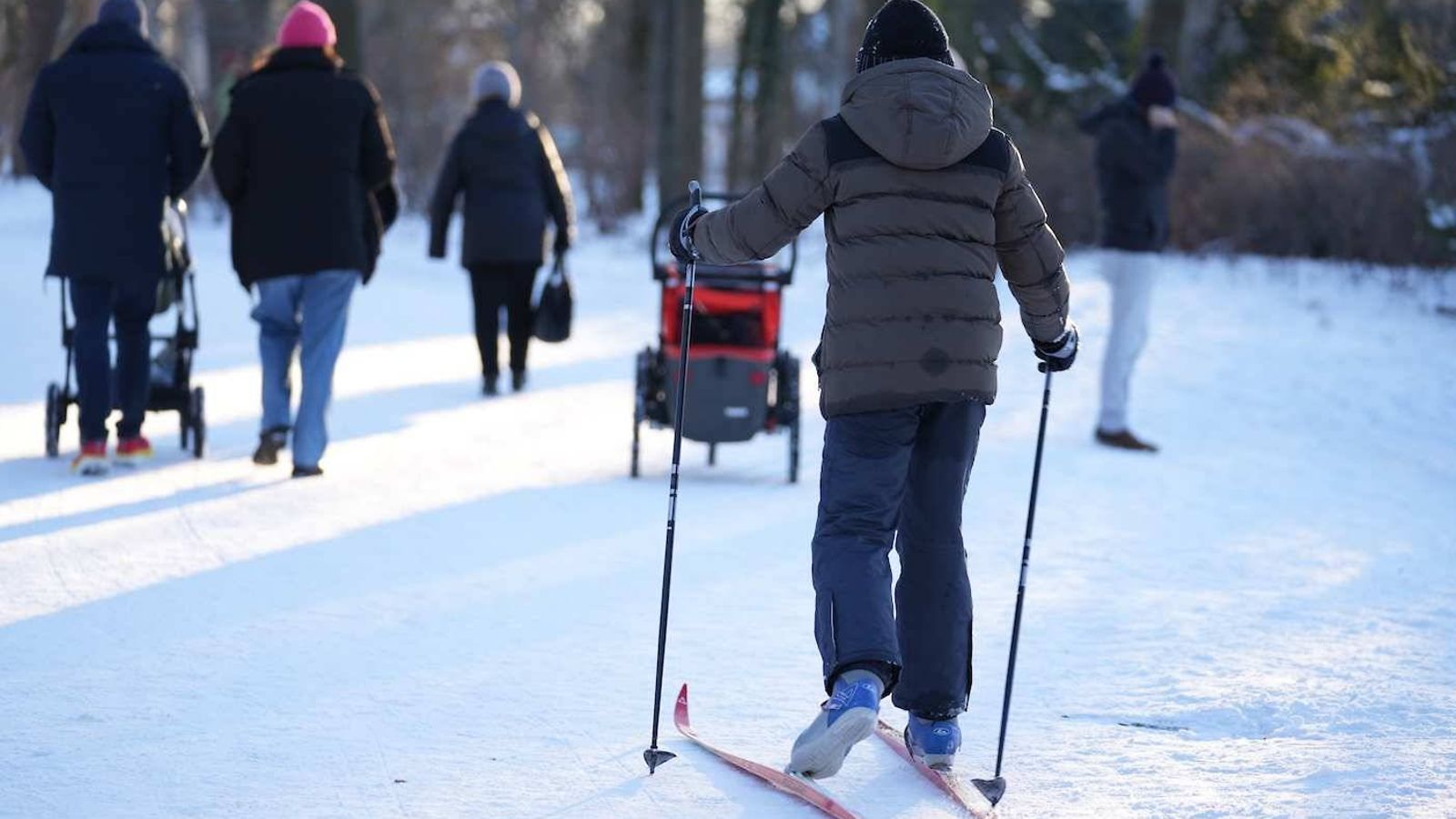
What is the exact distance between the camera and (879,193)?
14.9 feet

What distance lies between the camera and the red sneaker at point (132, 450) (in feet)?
29.6

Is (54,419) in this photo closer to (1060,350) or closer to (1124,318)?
(1124,318)

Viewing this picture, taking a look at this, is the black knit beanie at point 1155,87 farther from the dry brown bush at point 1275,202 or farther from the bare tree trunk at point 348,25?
the bare tree trunk at point 348,25

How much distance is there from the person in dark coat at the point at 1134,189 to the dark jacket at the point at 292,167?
14.1ft

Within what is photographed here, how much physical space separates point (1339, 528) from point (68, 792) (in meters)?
6.31

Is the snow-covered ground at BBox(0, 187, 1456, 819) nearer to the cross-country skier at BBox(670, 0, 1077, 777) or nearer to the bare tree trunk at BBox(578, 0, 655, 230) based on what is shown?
the cross-country skier at BBox(670, 0, 1077, 777)

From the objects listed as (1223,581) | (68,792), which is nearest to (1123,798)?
(68,792)

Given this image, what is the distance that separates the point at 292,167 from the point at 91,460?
5.22 feet

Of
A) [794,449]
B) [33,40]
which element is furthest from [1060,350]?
[33,40]

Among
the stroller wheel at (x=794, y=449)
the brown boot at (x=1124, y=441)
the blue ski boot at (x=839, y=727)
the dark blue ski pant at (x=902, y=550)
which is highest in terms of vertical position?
the dark blue ski pant at (x=902, y=550)

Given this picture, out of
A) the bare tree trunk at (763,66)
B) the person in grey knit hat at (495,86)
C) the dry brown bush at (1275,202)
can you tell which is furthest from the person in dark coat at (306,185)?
the bare tree trunk at (763,66)

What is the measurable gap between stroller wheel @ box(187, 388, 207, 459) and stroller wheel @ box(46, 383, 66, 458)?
1.95ft

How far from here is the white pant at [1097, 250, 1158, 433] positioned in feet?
35.9

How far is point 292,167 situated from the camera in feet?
28.5
